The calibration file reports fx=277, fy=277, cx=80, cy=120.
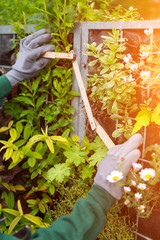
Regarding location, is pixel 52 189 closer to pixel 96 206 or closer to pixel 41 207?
pixel 41 207

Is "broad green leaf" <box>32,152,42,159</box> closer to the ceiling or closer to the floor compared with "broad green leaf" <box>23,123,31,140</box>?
closer to the floor

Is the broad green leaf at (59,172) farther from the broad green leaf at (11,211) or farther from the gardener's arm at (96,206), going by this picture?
the gardener's arm at (96,206)

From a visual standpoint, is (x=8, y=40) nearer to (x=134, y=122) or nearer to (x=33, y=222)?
(x=134, y=122)

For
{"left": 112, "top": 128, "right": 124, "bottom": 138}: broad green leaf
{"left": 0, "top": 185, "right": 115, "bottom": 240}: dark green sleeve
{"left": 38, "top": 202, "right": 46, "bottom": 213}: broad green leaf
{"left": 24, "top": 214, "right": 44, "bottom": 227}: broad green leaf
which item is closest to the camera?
{"left": 0, "top": 185, "right": 115, "bottom": 240}: dark green sleeve

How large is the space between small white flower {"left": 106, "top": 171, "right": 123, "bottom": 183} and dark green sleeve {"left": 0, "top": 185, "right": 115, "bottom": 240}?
0.08m

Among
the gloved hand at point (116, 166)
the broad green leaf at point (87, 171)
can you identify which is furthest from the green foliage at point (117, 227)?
the gloved hand at point (116, 166)

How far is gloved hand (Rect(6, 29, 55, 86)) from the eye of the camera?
1.93 m

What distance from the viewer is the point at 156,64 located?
1546 millimetres

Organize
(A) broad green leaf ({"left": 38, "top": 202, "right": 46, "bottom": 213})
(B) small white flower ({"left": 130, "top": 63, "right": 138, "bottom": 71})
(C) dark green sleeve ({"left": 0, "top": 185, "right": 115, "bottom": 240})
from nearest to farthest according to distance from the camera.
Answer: (C) dark green sleeve ({"left": 0, "top": 185, "right": 115, "bottom": 240}) → (B) small white flower ({"left": 130, "top": 63, "right": 138, "bottom": 71}) → (A) broad green leaf ({"left": 38, "top": 202, "right": 46, "bottom": 213})

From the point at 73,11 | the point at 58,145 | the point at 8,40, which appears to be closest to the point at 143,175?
the point at 58,145

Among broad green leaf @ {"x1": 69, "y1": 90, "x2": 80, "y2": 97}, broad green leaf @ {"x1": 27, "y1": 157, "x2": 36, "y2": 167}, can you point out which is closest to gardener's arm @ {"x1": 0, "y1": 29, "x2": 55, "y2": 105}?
broad green leaf @ {"x1": 69, "y1": 90, "x2": 80, "y2": 97}

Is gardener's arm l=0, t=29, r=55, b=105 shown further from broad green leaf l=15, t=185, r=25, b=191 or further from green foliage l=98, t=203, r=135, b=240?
green foliage l=98, t=203, r=135, b=240

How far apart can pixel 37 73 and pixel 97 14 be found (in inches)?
26.9

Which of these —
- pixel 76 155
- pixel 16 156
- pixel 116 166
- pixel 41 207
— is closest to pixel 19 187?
pixel 41 207
